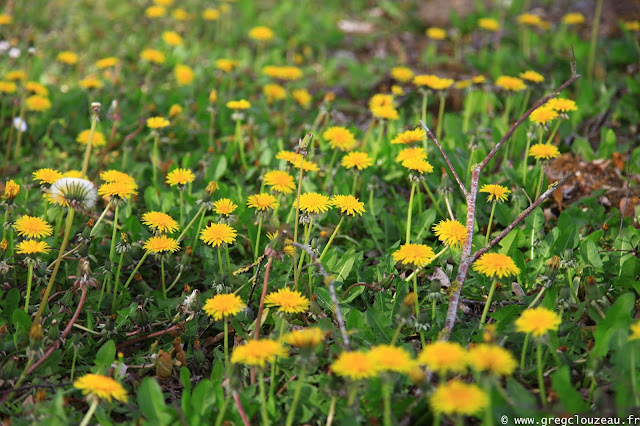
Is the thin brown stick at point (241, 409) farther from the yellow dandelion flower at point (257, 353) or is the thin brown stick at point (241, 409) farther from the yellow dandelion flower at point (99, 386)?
the yellow dandelion flower at point (99, 386)

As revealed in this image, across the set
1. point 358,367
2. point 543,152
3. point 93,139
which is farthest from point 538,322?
point 93,139

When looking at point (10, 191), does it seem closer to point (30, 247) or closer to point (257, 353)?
point (30, 247)

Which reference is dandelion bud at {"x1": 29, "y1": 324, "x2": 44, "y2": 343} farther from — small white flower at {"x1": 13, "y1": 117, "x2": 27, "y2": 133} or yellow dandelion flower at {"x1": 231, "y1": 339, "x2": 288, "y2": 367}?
small white flower at {"x1": 13, "y1": 117, "x2": 27, "y2": 133}

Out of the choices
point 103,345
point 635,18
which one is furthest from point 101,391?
point 635,18

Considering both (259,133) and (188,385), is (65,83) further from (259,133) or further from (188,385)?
(188,385)

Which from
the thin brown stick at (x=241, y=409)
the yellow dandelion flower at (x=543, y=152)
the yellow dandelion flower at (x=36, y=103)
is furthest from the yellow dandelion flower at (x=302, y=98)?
the thin brown stick at (x=241, y=409)
